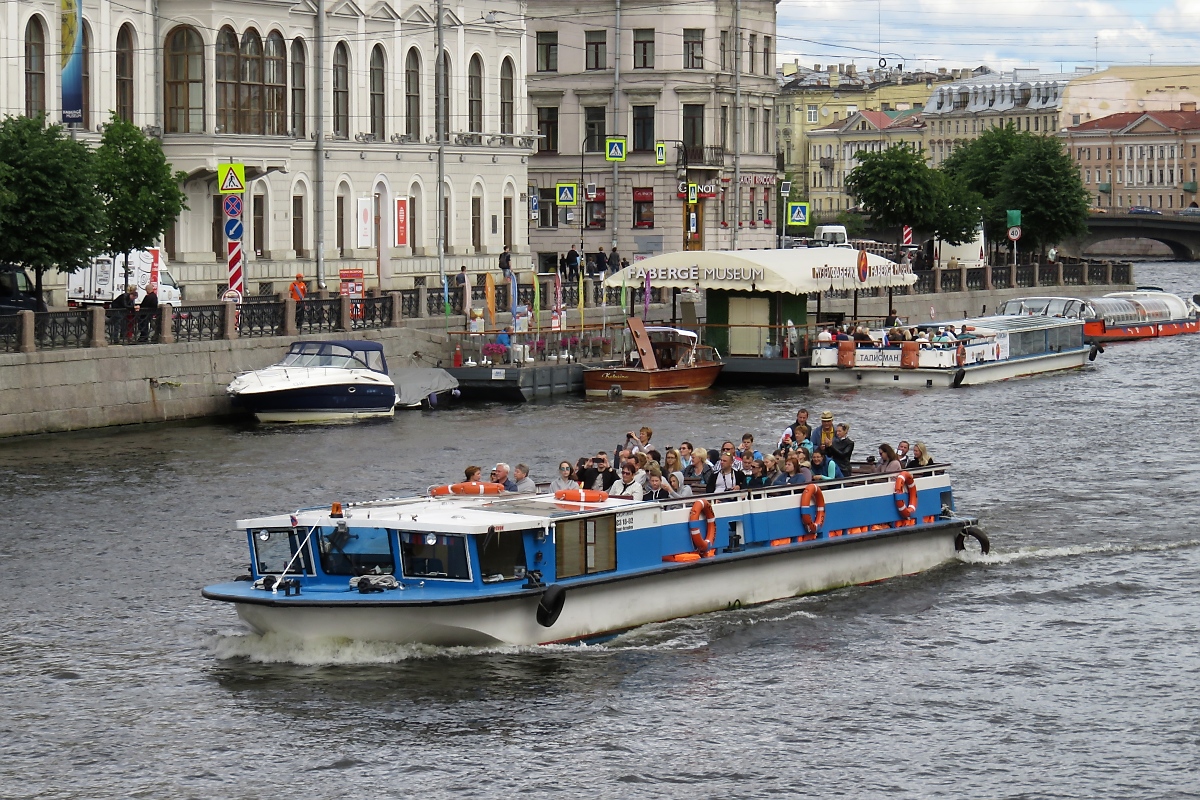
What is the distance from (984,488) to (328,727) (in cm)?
1740

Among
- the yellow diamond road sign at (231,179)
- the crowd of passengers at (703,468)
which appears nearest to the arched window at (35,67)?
the yellow diamond road sign at (231,179)

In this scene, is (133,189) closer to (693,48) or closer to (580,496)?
(580,496)

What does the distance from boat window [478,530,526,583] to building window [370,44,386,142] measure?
136 ft

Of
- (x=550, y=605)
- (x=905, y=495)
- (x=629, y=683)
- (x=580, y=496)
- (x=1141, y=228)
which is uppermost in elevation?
(x=1141, y=228)

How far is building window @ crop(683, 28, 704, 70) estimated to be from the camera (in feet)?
270

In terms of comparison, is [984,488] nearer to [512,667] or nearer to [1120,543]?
[1120,543]

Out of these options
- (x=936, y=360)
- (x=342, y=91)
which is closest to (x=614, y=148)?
(x=342, y=91)

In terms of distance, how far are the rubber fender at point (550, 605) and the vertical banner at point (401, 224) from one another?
3937 cm

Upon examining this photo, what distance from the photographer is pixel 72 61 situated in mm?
47094

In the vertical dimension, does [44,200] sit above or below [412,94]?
below

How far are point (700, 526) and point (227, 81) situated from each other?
31.8 metres

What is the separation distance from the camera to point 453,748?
19.4m

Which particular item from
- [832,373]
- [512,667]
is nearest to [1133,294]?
[832,373]

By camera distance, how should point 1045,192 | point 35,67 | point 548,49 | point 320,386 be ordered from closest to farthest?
point 320,386, point 35,67, point 548,49, point 1045,192
